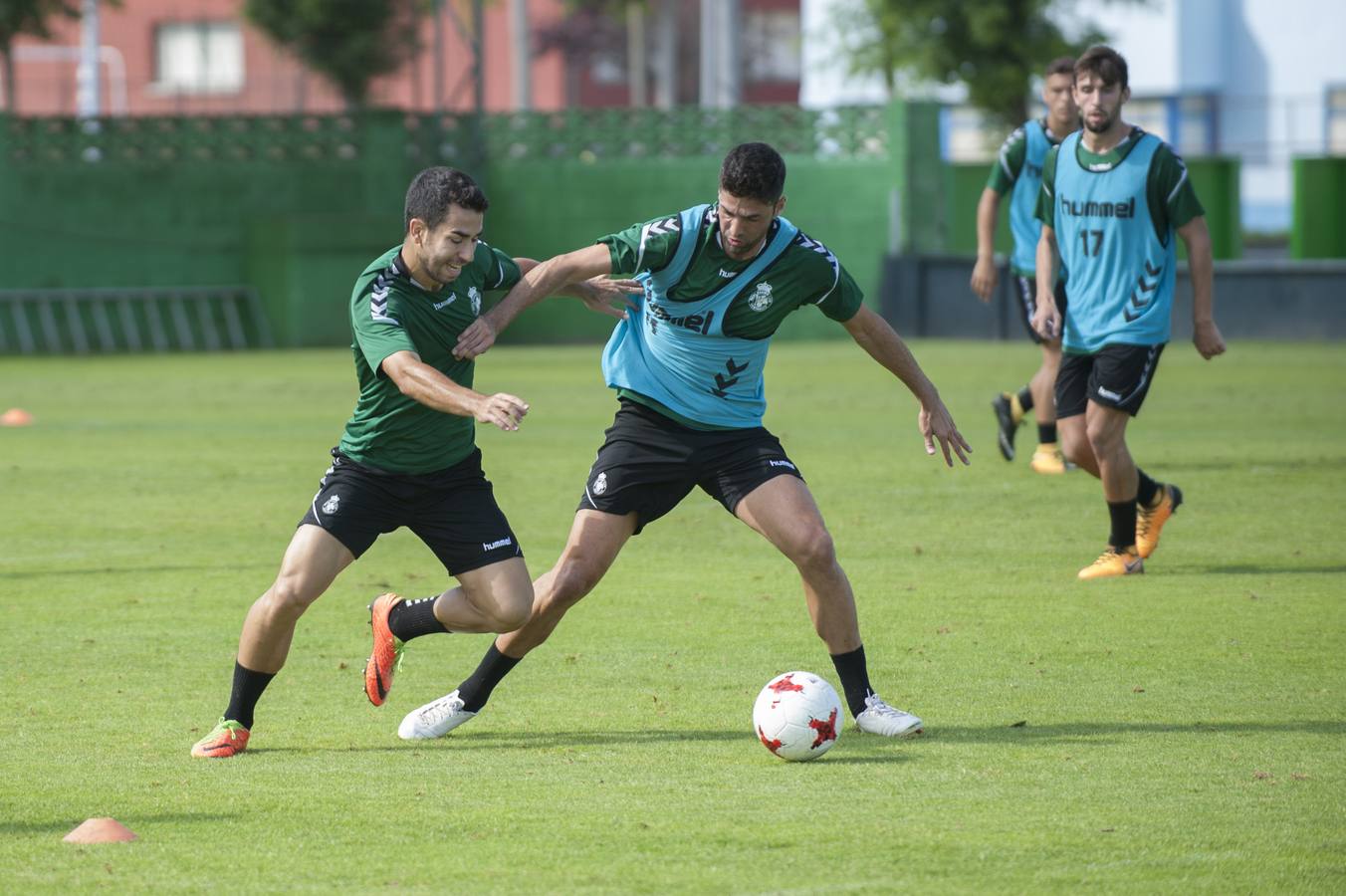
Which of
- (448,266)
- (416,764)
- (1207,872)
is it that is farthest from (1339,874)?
(448,266)

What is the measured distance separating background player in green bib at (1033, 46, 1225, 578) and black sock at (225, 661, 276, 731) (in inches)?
178

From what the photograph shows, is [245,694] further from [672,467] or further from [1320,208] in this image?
[1320,208]

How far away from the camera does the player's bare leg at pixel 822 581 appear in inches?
257

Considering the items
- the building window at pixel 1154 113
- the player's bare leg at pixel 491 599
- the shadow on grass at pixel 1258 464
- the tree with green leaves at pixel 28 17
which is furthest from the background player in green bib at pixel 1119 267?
the building window at pixel 1154 113

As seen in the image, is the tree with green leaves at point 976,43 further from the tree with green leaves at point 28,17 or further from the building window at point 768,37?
the building window at point 768,37

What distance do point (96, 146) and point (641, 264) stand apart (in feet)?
79.3

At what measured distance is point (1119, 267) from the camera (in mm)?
9695

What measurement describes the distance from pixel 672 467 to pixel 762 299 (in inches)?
24.8

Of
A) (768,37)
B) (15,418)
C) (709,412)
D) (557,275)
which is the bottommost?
(15,418)

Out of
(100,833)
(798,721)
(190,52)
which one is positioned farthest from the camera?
(190,52)

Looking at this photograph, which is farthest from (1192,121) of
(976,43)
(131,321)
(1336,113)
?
(131,321)

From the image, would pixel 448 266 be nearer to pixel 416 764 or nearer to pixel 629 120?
pixel 416 764

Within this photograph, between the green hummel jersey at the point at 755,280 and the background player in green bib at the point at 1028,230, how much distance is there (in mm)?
5060

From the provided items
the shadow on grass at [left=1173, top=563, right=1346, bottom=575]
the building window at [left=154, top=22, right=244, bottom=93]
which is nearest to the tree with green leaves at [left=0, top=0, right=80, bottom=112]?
the shadow on grass at [left=1173, top=563, right=1346, bottom=575]
